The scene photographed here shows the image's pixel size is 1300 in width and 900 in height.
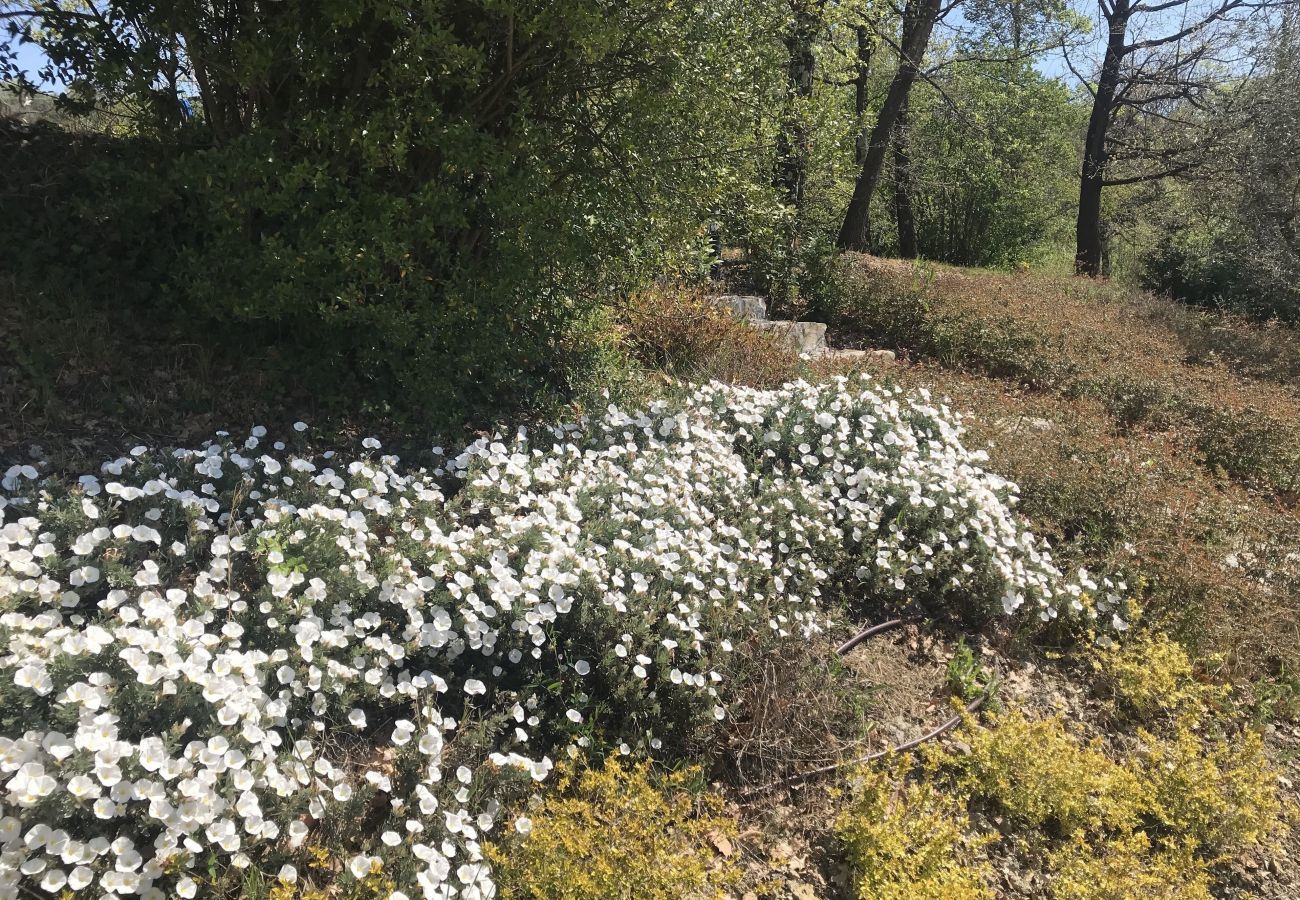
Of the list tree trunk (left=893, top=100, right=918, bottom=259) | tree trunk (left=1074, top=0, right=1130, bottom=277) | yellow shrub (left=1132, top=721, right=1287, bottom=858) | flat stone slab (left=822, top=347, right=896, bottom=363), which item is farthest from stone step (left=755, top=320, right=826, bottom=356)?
tree trunk (left=1074, top=0, right=1130, bottom=277)

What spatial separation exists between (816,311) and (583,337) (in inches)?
204

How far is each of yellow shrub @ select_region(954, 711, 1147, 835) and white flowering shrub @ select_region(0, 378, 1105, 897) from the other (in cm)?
81

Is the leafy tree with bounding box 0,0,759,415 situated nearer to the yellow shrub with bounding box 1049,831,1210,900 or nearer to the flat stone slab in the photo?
the flat stone slab

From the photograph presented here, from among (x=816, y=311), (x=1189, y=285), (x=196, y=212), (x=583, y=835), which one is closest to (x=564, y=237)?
(x=196, y=212)

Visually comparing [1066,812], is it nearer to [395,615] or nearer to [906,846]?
[906,846]

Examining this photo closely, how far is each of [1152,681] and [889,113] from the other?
436 inches

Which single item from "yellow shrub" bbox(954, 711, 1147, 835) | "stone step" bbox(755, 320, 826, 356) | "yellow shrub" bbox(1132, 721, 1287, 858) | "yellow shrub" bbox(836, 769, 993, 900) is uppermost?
"stone step" bbox(755, 320, 826, 356)

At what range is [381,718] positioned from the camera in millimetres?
2912

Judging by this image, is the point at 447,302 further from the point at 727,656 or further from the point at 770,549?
the point at 727,656

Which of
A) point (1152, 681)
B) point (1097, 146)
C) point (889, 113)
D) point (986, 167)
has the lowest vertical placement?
point (1152, 681)

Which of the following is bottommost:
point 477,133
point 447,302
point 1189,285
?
point 1189,285

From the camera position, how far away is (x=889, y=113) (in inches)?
512

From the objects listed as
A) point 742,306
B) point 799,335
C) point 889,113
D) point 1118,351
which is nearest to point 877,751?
point 799,335

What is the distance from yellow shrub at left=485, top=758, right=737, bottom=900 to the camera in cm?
231
